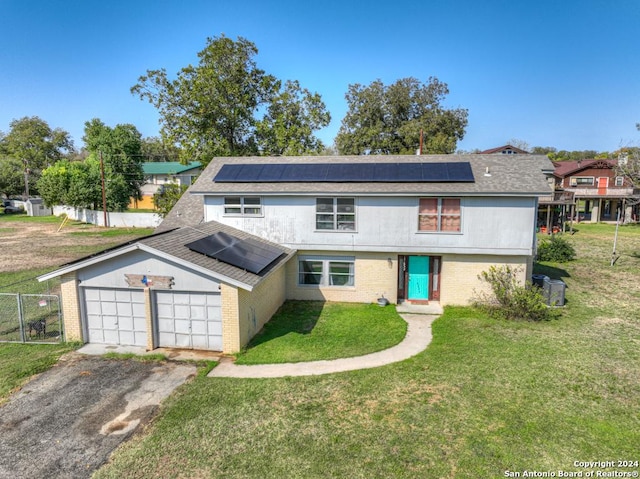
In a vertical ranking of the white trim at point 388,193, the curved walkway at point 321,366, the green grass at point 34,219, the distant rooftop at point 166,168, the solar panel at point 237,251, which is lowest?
the curved walkway at point 321,366

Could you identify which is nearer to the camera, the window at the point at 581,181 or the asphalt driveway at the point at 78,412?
the asphalt driveway at the point at 78,412

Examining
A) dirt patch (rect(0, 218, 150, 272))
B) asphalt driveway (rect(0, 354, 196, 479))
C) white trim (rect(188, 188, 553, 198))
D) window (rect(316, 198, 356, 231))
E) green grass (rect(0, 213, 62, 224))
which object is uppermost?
white trim (rect(188, 188, 553, 198))

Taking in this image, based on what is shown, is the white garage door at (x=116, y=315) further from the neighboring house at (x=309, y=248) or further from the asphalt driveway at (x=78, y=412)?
the asphalt driveway at (x=78, y=412)

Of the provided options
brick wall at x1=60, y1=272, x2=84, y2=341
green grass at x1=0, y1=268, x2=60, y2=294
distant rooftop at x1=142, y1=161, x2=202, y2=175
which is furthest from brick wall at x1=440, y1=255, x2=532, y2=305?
distant rooftop at x1=142, y1=161, x2=202, y2=175

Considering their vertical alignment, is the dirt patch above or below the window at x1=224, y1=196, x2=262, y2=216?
below

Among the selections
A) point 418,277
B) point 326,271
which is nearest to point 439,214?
point 418,277

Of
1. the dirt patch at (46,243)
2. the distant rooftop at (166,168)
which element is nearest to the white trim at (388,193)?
the dirt patch at (46,243)

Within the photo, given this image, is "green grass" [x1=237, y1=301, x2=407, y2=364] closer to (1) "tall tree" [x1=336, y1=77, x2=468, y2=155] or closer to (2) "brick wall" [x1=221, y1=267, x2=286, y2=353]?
(2) "brick wall" [x1=221, y1=267, x2=286, y2=353]

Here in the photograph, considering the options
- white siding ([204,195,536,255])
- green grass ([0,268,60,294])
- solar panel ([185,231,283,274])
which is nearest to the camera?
solar panel ([185,231,283,274])

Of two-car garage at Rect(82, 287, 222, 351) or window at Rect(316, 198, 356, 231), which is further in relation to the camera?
window at Rect(316, 198, 356, 231)
